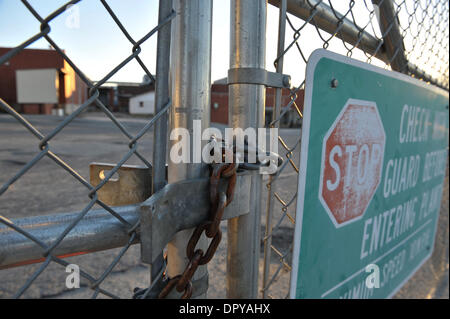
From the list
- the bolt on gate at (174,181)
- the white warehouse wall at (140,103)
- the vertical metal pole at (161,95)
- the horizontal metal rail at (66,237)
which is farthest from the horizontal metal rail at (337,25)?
the white warehouse wall at (140,103)

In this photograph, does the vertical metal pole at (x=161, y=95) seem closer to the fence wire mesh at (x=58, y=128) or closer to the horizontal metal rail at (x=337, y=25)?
the fence wire mesh at (x=58, y=128)

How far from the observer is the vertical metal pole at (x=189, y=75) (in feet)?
1.80

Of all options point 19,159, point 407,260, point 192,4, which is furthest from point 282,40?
point 19,159

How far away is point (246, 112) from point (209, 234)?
1.02 ft

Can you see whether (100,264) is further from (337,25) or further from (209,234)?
(337,25)

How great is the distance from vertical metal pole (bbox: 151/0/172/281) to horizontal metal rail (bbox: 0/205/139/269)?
0.08 metres

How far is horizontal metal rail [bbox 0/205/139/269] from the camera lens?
421 millimetres

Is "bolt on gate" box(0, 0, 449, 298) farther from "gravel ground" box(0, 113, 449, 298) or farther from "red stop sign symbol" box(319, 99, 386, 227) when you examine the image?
"gravel ground" box(0, 113, 449, 298)

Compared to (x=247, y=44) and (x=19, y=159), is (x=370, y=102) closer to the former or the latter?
(x=247, y=44)

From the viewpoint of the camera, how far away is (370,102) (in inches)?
34.9

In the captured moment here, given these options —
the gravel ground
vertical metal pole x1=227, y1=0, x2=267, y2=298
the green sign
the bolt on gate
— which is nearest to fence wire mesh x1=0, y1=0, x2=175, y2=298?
the bolt on gate

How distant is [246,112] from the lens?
71cm

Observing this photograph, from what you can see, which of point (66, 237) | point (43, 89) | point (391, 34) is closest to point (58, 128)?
point (66, 237)
